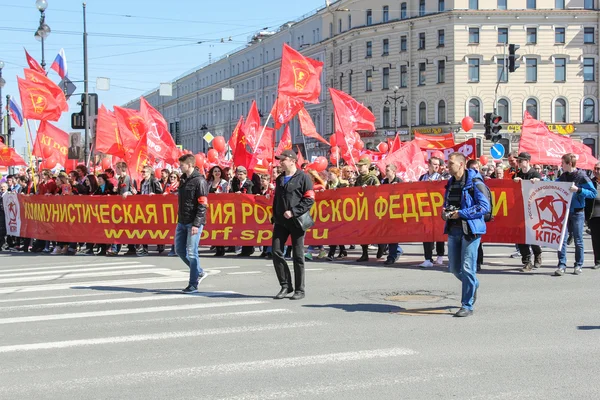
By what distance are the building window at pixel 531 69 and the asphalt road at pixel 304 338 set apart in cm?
6084

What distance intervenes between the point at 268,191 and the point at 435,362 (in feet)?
33.3

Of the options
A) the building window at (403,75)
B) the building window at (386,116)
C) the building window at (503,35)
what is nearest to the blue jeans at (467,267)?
the building window at (503,35)

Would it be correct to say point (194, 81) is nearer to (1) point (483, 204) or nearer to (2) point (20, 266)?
(2) point (20, 266)

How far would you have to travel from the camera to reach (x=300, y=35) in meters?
87.6

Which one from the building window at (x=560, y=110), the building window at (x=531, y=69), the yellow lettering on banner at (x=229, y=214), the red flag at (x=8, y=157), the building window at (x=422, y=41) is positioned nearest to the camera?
the yellow lettering on banner at (x=229, y=214)

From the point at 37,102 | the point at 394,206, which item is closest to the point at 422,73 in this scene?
the point at 37,102

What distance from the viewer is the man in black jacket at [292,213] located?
32.7ft

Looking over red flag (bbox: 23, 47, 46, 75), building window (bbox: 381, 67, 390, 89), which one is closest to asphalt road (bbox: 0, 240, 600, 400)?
red flag (bbox: 23, 47, 46, 75)

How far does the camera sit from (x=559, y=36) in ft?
229

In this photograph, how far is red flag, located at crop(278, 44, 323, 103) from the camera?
63.5 ft

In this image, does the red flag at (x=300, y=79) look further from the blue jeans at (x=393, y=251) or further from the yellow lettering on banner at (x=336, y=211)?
the blue jeans at (x=393, y=251)

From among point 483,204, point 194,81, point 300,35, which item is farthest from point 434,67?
point 483,204

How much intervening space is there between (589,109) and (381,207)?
6072 cm

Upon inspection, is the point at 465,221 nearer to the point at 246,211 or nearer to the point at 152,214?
the point at 246,211
